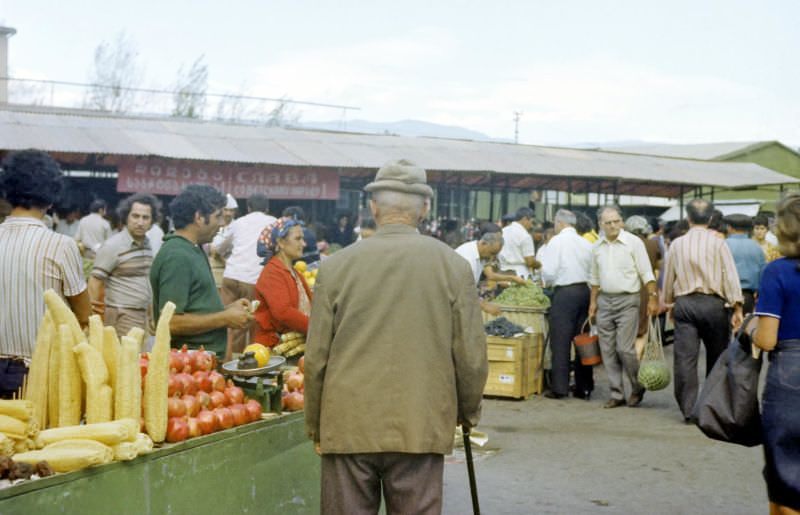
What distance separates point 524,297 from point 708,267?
2.70 m

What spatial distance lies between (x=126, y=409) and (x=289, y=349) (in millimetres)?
2386

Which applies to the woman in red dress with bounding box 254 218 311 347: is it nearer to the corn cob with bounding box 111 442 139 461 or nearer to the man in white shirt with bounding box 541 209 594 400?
the corn cob with bounding box 111 442 139 461

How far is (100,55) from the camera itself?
47.2 meters

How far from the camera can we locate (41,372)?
4000 mm

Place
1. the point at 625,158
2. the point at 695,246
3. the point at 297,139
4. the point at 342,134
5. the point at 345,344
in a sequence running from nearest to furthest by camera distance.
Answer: the point at 345,344
the point at 695,246
the point at 297,139
the point at 342,134
the point at 625,158

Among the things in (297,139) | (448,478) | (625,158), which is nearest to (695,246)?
(448,478)

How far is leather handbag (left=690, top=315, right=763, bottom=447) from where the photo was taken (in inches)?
188

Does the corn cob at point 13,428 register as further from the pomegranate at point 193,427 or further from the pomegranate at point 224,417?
the pomegranate at point 224,417

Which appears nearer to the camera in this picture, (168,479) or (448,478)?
(168,479)

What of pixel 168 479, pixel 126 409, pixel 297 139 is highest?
pixel 297 139

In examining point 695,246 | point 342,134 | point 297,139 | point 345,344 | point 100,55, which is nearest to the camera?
point 345,344

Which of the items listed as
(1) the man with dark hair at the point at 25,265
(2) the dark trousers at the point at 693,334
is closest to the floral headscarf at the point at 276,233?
(1) the man with dark hair at the point at 25,265

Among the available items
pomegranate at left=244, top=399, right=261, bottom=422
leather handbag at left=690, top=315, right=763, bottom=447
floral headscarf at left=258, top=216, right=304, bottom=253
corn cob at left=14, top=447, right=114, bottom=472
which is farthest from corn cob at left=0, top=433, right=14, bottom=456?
leather handbag at left=690, top=315, right=763, bottom=447

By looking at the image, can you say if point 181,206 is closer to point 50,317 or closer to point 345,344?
point 50,317
